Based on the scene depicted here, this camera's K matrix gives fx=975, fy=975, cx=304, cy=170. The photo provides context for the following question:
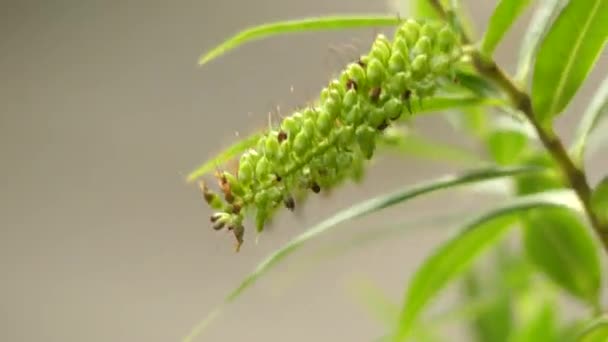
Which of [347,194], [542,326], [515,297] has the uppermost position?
[542,326]

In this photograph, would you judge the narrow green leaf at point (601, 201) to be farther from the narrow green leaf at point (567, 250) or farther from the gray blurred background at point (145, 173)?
the gray blurred background at point (145, 173)

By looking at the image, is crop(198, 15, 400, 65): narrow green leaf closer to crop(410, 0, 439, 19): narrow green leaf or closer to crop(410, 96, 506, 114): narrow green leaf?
crop(410, 96, 506, 114): narrow green leaf

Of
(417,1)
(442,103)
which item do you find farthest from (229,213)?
A: (417,1)

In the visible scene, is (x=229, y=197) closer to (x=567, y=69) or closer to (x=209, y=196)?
(x=209, y=196)

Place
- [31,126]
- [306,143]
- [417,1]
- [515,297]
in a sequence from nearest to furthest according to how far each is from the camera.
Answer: [306,143], [417,1], [515,297], [31,126]

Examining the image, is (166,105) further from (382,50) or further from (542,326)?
(382,50)

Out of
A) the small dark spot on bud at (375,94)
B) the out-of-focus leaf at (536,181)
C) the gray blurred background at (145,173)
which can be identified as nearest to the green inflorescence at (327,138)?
the small dark spot on bud at (375,94)

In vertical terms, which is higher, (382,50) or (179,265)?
(382,50)

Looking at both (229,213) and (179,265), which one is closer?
(229,213)
